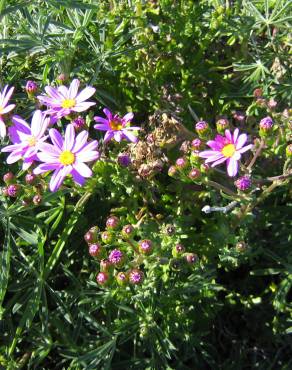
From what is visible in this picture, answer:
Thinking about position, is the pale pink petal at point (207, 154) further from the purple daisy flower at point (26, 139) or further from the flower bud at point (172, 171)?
the purple daisy flower at point (26, 139)

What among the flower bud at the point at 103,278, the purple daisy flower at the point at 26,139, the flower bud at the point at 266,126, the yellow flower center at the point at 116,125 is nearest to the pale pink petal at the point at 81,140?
the purple daisy flower at the point at 26,139

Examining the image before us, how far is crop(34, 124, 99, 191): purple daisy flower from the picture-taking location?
198 cm

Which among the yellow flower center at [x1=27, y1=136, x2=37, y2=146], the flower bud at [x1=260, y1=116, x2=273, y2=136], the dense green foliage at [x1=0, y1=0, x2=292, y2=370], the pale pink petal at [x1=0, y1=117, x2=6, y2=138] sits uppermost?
the pale pink petal at [x1=0, y1=117, x2=6, y2=138]

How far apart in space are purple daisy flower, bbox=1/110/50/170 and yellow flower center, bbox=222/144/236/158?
68 centimetres

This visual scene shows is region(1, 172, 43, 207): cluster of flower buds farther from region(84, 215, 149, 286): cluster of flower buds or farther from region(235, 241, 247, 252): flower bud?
region(235, 241, 247, 252): flower bud

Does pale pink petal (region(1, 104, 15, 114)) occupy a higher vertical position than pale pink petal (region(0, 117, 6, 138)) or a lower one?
higher

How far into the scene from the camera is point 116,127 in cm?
228

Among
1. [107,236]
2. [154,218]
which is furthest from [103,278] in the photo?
[154,218]

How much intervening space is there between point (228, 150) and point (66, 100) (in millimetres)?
690

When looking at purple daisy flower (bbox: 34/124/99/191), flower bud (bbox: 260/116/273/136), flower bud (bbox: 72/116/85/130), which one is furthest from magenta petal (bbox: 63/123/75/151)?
flower bud (bbox: 260/116/273/136)

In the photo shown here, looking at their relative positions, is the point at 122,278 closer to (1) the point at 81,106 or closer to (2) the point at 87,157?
(2) the point at 87,157

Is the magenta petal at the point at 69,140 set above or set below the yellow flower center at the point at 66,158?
above

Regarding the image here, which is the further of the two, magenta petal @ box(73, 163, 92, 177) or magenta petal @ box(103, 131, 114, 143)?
magenta petal @ box(103, 131, 114, 143)

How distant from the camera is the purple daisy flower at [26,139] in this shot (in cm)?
209
